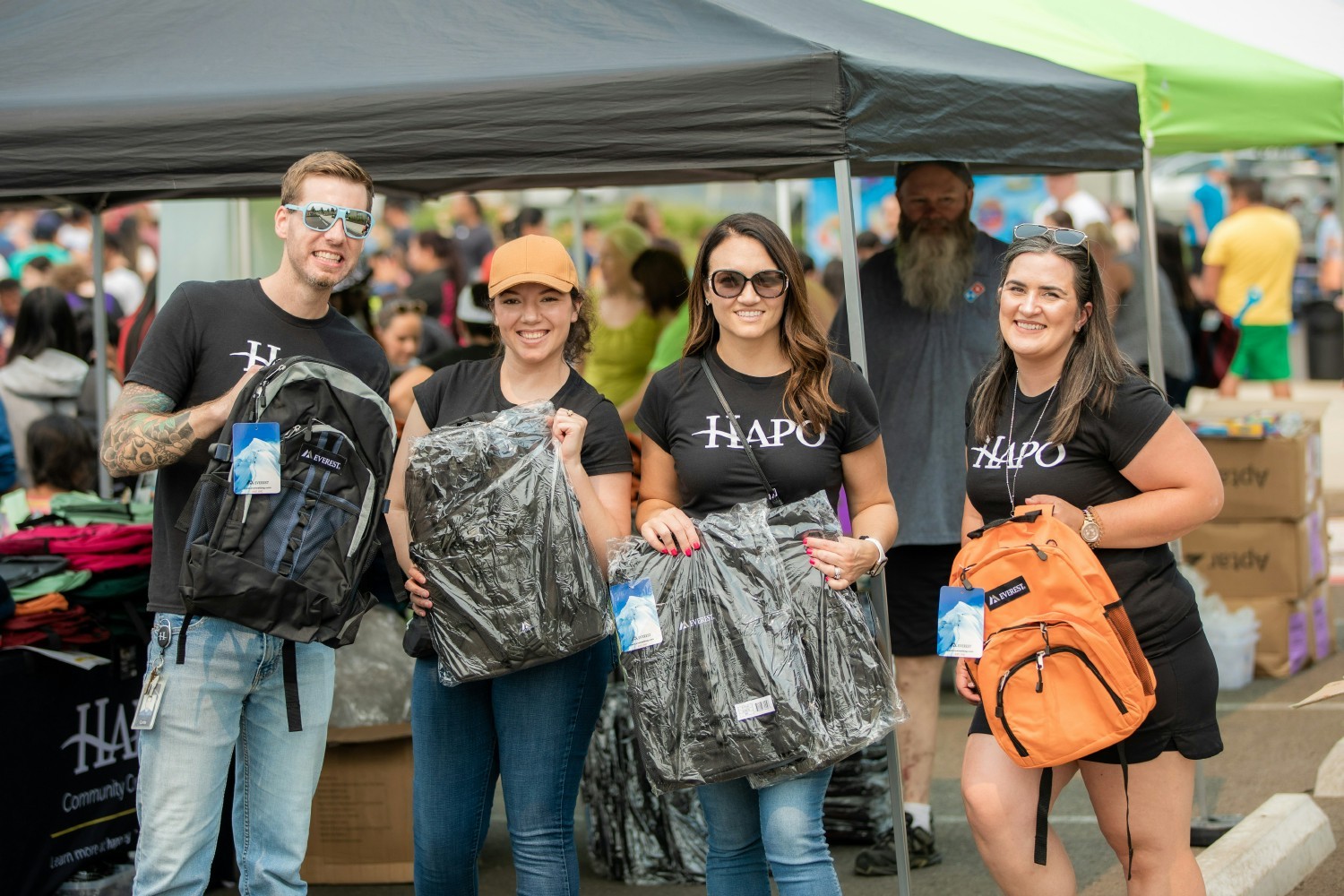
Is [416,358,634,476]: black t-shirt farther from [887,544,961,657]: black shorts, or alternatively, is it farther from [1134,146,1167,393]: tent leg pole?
[1134,146,1167,393]: tent leg pole

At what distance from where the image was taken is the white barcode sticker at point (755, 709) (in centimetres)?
297

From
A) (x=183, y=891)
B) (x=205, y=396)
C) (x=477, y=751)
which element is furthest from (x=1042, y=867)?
(x=205, y=396)

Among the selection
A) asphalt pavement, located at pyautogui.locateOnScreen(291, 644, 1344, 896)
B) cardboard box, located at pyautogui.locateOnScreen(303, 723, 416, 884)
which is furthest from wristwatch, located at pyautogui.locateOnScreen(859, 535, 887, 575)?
cardboard box, located at pyautogui.locateOnScreen(303, 723, 416, 884)

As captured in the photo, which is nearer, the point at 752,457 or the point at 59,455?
the point at 752,457

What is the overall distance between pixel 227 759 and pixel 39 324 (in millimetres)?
4641

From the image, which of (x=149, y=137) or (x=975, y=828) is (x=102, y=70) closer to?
(x=149, y=137)

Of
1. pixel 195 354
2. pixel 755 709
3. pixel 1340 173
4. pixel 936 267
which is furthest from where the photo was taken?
pixel 1340 173

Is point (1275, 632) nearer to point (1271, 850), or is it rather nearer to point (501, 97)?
point (1271, 850)

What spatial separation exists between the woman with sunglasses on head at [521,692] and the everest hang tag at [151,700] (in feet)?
1.79

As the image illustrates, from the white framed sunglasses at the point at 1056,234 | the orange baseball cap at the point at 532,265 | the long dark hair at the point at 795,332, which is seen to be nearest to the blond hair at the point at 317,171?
the orange baseball cap at the point at 532,265

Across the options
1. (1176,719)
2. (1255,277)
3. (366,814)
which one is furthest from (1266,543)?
(1255,277)

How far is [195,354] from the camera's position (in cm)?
318

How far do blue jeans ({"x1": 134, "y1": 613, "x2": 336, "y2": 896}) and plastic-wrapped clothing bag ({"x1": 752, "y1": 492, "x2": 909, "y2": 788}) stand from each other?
1.05m

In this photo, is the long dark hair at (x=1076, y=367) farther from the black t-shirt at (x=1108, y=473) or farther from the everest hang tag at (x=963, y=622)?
the everest hang tag at (x=963, y=622)
